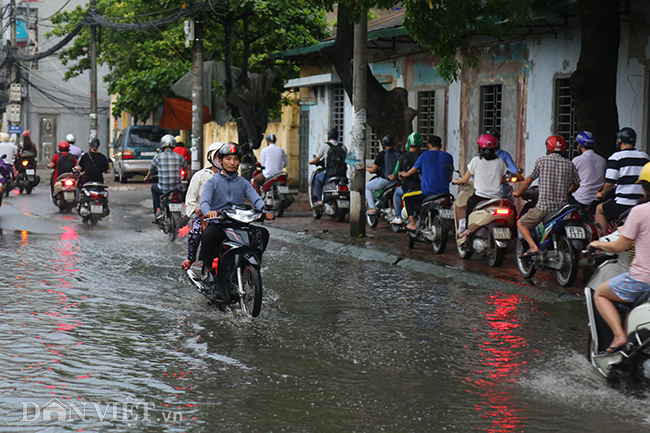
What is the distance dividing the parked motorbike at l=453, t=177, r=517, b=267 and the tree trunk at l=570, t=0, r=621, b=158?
1.47 metres

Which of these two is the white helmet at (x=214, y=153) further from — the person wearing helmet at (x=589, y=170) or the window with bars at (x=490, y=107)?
the window with bars at (x=490, y=107)

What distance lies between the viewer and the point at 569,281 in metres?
9.93

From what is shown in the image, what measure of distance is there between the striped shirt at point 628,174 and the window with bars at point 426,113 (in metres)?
9.66

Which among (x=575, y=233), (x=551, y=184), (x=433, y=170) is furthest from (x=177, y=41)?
(x=575, y=233)

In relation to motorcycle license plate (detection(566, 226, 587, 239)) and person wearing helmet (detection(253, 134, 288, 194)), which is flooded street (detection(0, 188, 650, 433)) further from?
person wearing helmet (detection(253, 134, 288, 194))

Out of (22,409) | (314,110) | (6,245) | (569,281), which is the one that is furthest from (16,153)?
A: (22,409)

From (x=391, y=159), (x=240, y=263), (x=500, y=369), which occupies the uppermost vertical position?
(x=391, y=159)

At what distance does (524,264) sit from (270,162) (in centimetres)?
926

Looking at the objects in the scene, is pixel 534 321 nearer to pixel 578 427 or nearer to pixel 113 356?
pixel 578 427

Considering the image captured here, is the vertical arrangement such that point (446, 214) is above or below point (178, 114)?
below

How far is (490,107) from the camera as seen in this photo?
1742 cm

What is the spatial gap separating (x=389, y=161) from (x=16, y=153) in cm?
1421

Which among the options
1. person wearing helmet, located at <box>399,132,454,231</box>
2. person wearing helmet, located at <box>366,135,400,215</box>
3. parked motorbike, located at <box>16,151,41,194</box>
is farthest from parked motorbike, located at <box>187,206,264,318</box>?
parked motorbike, located at <box>16,151,41,194</box>

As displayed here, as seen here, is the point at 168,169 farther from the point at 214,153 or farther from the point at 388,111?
the point at 214,153
